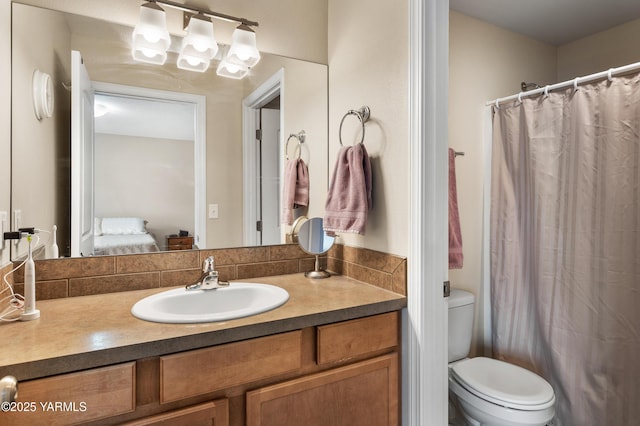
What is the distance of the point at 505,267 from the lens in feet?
7.02

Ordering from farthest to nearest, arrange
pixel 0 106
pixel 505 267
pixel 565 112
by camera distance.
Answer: pixel 505 267 < pixel 565 112 < pixel 0 106

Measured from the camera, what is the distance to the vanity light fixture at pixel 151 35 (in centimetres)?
140

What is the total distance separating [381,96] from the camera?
4.66 feet

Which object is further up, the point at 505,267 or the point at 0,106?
the point at 0,106

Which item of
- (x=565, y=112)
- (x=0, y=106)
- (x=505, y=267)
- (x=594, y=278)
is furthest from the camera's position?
(x=505, y=267)

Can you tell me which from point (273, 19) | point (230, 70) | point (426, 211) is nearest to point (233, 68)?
point (230, 70)

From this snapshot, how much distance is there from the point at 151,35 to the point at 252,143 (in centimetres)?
60

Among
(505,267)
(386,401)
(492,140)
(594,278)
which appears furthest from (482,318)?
(386,401)

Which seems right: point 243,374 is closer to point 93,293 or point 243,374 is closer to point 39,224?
point 93,293

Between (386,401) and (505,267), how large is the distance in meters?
1.32

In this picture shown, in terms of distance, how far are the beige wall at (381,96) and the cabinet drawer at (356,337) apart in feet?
0.91

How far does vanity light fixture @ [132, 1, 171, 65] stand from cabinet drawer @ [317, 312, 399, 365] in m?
1.28

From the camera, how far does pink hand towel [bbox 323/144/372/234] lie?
1426 millimetres

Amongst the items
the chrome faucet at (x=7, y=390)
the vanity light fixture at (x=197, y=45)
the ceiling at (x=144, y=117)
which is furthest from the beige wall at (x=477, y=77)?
the chrome faucet at (x=7, y=390)
